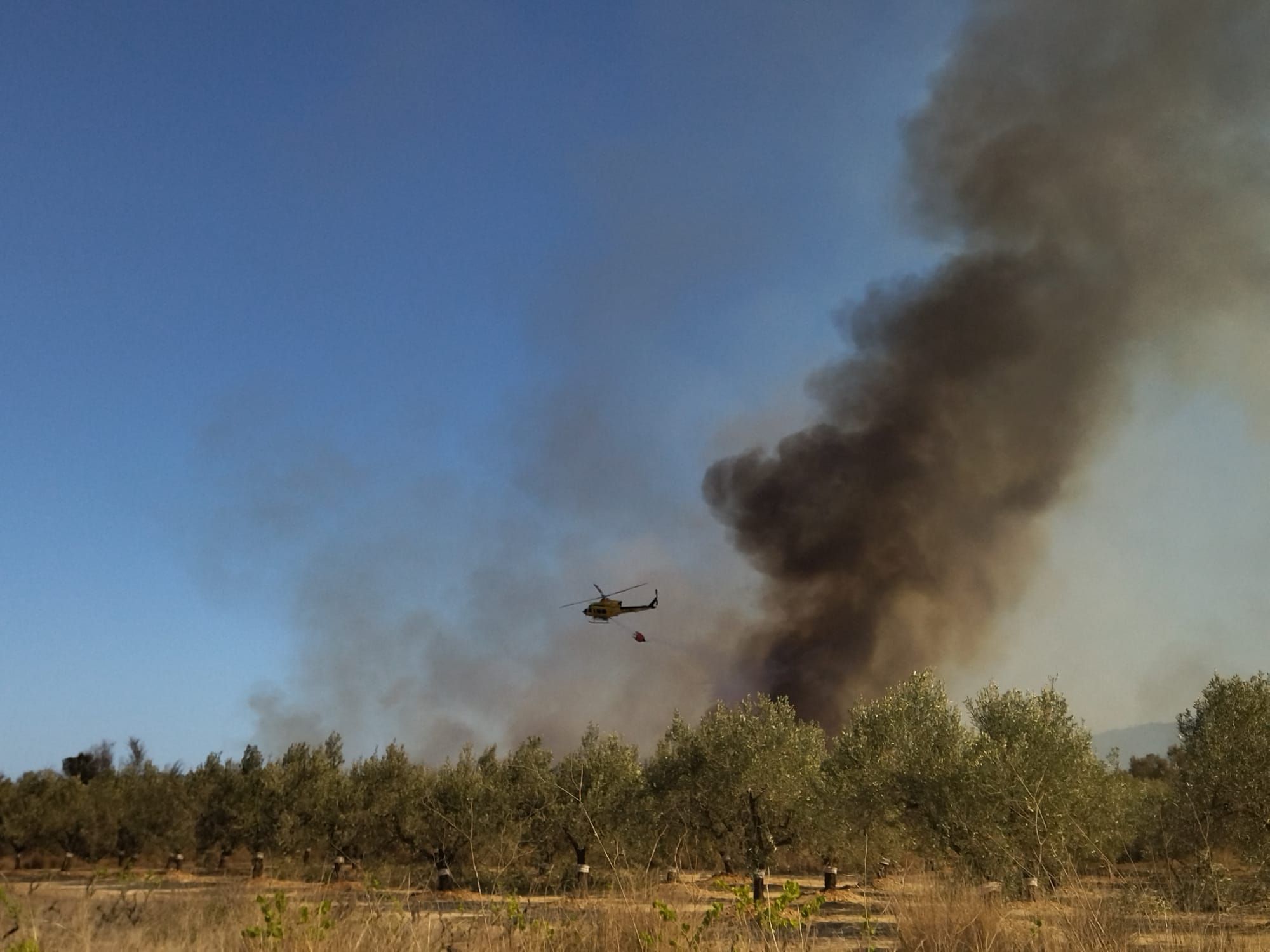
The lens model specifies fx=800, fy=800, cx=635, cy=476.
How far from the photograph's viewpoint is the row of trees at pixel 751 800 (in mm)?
31953

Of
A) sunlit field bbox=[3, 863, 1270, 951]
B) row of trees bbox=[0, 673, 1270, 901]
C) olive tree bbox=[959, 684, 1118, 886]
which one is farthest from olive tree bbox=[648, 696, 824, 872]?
sunlit field bbox=[3, 863, 1270, 951]

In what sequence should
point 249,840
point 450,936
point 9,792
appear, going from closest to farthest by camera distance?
point 450,936
point 249,840
point 9,792

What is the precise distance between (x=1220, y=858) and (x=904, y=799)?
12.3 m

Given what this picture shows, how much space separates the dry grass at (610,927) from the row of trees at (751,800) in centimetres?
916

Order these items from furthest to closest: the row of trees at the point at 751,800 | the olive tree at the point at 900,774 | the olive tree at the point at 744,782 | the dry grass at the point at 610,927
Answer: the olive tree at the point at 744,782
the olive tree at the point at 900,774
the row of trees at the point at 751,800
the dry grass at the point at 610,927

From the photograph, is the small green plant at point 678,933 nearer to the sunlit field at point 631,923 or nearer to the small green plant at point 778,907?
the sunlit field at point 631,923

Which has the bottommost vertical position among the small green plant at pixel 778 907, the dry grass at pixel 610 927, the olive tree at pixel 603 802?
the olive tree at pixel 603 802

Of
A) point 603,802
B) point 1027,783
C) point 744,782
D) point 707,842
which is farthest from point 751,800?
point 1027,783

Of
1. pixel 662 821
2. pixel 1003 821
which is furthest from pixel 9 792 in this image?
pixel 1003 821

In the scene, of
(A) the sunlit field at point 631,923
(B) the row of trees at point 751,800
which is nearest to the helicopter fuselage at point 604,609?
(B) the row of trees at point 751,800

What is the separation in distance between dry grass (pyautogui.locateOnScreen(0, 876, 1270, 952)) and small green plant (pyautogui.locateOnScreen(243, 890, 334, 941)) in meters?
0.02

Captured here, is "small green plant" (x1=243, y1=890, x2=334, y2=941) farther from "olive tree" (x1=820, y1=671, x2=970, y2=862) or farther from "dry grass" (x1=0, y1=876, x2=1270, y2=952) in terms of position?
"olive tree" (x1=820, y1=671, x2=970, y2=862)

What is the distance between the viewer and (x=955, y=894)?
36.9 feet

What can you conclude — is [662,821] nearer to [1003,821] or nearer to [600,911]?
[1003,821]
